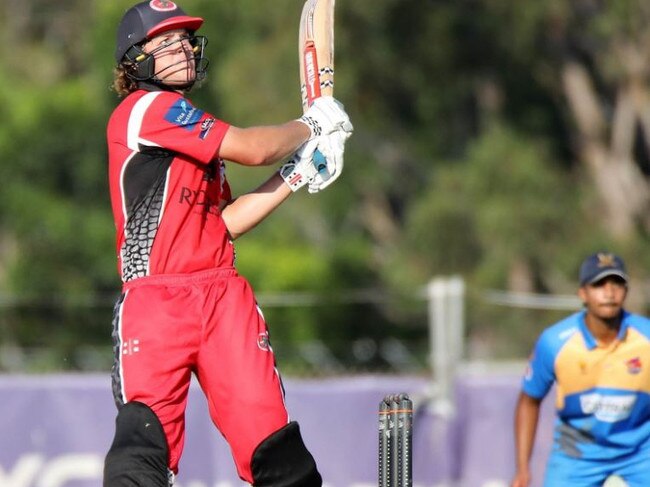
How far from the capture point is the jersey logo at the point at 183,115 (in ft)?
16.4

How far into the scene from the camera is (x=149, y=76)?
517cm

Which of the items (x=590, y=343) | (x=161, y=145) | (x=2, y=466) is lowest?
(x=2, y=466)

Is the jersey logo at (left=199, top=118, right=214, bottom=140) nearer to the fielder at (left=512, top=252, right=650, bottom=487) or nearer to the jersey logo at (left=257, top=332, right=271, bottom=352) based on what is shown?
the jersey logo at (left=257, top=332, right=271, bottom=352)

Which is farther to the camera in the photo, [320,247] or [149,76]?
[320,247]

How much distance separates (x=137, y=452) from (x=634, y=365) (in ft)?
10.4

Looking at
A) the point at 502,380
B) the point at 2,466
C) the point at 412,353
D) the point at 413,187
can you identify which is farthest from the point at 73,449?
the point at 413,187

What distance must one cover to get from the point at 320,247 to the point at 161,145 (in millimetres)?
22146

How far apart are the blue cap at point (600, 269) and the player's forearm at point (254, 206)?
2386 mm

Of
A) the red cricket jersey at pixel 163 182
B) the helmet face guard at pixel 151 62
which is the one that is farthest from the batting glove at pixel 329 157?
the helmet face guard at pixel 151 62

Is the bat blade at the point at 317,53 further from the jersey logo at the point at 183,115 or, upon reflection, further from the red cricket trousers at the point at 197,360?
the red cricket trousers at the point at 197,360

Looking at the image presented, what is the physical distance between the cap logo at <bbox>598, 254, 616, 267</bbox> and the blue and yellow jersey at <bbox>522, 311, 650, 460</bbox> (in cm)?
29

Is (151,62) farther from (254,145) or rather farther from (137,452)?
(137,452)

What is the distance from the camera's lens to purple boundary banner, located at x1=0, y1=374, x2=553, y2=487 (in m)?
8.61

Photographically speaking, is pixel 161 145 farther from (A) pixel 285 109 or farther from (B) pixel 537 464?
(A) pixel 285 109
